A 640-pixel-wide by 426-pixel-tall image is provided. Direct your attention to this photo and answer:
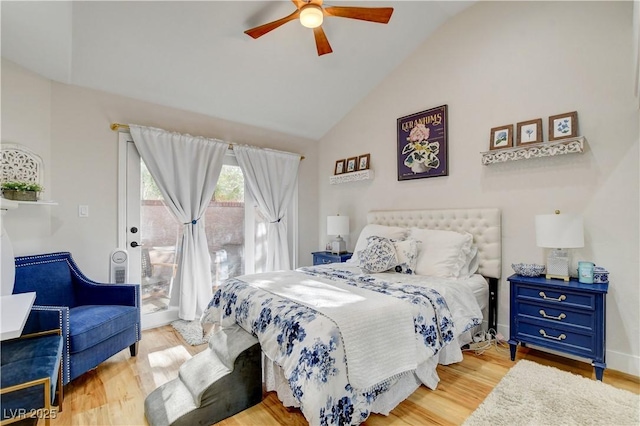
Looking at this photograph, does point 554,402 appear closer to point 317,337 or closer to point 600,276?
point 600,276

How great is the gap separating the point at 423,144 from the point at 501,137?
0.84 meters

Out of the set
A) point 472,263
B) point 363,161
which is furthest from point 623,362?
point 363,161

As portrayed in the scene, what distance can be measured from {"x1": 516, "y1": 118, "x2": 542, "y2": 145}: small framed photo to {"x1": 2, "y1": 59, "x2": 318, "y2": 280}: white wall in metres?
3.71

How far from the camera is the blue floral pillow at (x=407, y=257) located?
9.40ft

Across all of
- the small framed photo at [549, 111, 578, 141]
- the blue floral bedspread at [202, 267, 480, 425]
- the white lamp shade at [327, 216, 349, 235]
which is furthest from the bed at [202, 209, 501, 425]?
the white lamp shade at [327, 216, 349, 235]

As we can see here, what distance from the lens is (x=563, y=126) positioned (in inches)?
99.5

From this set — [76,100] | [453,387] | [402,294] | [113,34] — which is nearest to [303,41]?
[113,34]

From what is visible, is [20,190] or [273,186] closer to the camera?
[20,190]

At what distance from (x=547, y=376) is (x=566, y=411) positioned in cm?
43

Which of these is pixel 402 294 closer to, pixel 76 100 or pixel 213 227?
pixel 213 227

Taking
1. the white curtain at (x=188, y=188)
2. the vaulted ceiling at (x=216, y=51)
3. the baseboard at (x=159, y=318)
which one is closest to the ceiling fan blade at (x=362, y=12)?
the vaulted ceiling at (x=216, y=51)

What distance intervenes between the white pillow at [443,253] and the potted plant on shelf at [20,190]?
3.44 meters

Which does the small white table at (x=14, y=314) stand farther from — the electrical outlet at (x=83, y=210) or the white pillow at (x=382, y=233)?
the white pillow at (x=382, y=233)

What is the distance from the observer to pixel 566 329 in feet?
7.34
